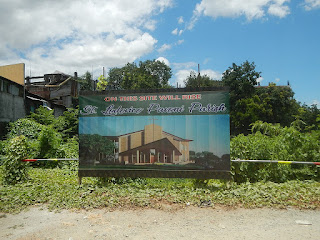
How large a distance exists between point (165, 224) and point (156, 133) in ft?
8.52

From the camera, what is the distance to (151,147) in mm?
6898

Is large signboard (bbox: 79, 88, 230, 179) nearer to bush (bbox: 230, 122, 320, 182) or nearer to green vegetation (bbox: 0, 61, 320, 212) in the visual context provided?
green vegetation (bbox: 0, 61, 320, 212)

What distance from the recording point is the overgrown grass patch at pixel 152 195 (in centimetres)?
581

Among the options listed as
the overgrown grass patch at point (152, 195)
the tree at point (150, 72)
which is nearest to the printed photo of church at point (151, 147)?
the overgrown grass patch at point (152, 195)

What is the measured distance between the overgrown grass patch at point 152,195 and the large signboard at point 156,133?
1.26ft

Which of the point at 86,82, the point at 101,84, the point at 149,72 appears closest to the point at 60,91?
the point at 86,82

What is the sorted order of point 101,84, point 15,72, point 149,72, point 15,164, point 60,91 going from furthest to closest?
1. point 149,72
2. point 60,91
3. point 15,72
4. point 101,84
5. point 15,164

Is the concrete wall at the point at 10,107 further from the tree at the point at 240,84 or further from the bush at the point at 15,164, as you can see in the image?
the tree at the point at 240,84

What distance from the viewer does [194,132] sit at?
677 centimetres

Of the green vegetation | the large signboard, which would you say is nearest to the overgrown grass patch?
the green vegetation

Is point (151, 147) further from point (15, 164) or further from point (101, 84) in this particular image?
point (101, 84)

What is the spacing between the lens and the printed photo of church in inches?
267

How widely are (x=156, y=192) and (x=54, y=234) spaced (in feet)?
8.52

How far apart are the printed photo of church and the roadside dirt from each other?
4.87ft
